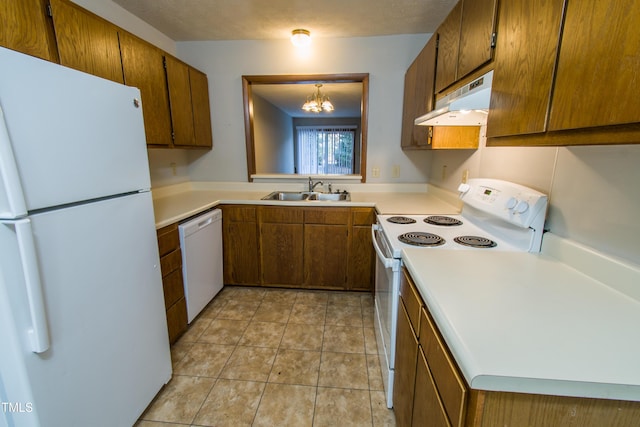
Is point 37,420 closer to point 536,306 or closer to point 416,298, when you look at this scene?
point 416,298

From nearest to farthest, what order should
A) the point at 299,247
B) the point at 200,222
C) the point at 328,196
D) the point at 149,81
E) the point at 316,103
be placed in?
the point at 149,81
the point at 200,222
the point at 299,247
the point at 328,196
the point at 316,103

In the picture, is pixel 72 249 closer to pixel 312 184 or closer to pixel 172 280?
pixel 172 280

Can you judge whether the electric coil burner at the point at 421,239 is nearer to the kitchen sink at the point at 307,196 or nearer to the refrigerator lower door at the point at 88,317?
the refrigerator lower door at the point at 88,317

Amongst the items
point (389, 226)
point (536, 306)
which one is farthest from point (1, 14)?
point (536, 306)

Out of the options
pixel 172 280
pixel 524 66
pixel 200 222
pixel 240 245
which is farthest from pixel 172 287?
pixel 524 66

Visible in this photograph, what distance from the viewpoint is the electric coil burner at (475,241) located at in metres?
1.32

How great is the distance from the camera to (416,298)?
3.36 ft

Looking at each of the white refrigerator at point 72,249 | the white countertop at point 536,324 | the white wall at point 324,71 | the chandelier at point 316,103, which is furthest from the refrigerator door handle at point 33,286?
the chandelier at point 316,103

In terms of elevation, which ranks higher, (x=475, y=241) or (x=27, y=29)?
(x=27, y=29)

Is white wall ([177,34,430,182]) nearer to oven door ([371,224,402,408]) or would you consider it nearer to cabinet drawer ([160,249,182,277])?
cabinet drawer ([160,249,182,277])

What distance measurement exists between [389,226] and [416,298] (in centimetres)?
67

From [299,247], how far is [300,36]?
1.90 metres

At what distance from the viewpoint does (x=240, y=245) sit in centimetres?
273

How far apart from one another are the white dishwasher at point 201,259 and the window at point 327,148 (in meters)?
5.50
